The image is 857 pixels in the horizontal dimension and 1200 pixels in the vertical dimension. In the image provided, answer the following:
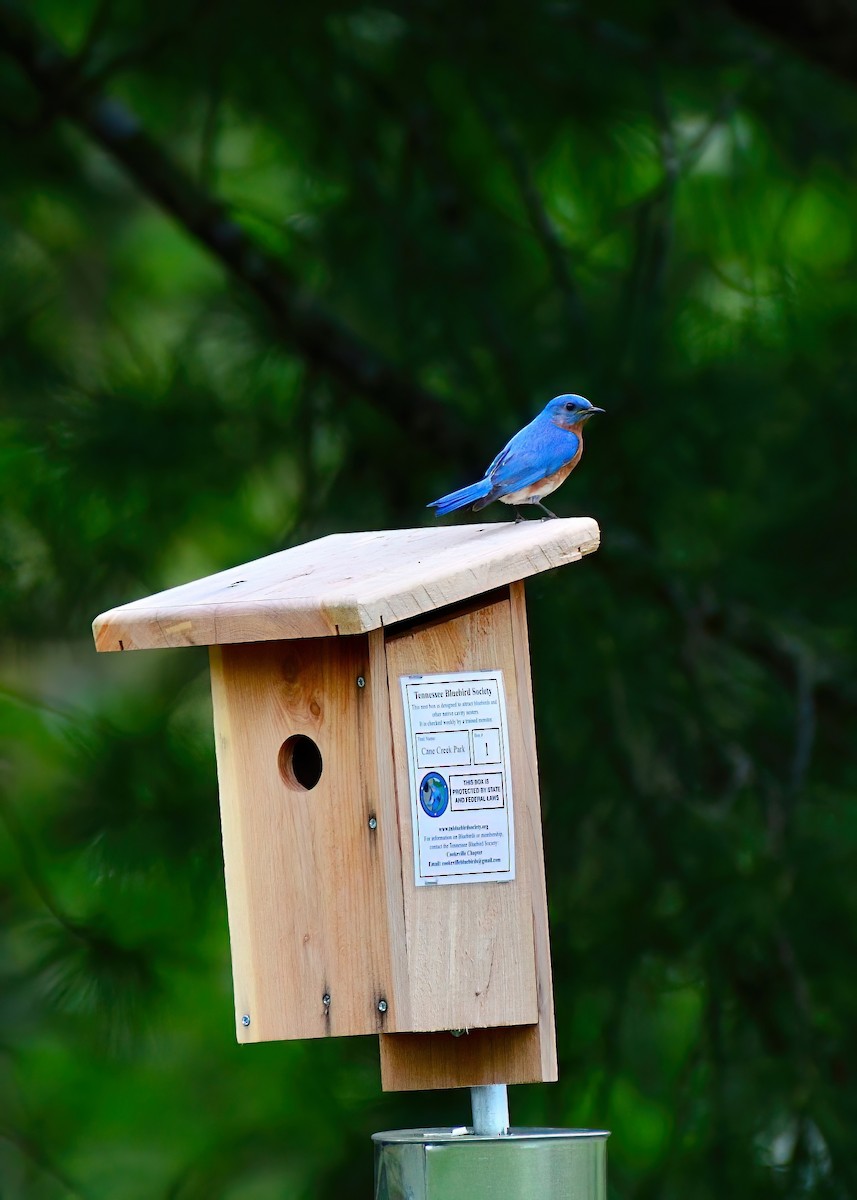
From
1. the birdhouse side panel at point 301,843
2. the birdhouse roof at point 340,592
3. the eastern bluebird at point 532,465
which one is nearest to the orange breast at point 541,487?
the eastern bluebird at point 532,465

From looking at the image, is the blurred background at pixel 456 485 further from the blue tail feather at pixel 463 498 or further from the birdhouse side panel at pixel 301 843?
the birdhouse side panel at pixel 301 843

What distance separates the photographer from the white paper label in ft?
7.13

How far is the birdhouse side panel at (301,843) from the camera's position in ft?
7.14

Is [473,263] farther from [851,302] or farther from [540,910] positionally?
[540,910]

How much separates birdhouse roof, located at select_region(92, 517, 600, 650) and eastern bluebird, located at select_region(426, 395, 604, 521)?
0.09 meters

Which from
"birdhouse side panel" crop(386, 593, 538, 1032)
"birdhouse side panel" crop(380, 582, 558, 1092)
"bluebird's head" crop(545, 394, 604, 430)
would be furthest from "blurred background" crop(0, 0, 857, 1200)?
"birdhouse side panel" crop(386, 593, 538, 1032)

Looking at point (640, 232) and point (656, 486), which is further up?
point (640, 232)

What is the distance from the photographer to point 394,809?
7.08ft

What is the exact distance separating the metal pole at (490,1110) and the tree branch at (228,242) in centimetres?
197

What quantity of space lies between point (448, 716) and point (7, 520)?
197 centimetres

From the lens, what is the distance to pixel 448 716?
2207 millimetres

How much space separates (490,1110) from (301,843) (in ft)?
1.34

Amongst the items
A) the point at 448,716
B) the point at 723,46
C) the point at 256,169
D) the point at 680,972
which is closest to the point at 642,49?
the point at 723,46

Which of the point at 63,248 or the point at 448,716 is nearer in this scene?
the point at 448,716
